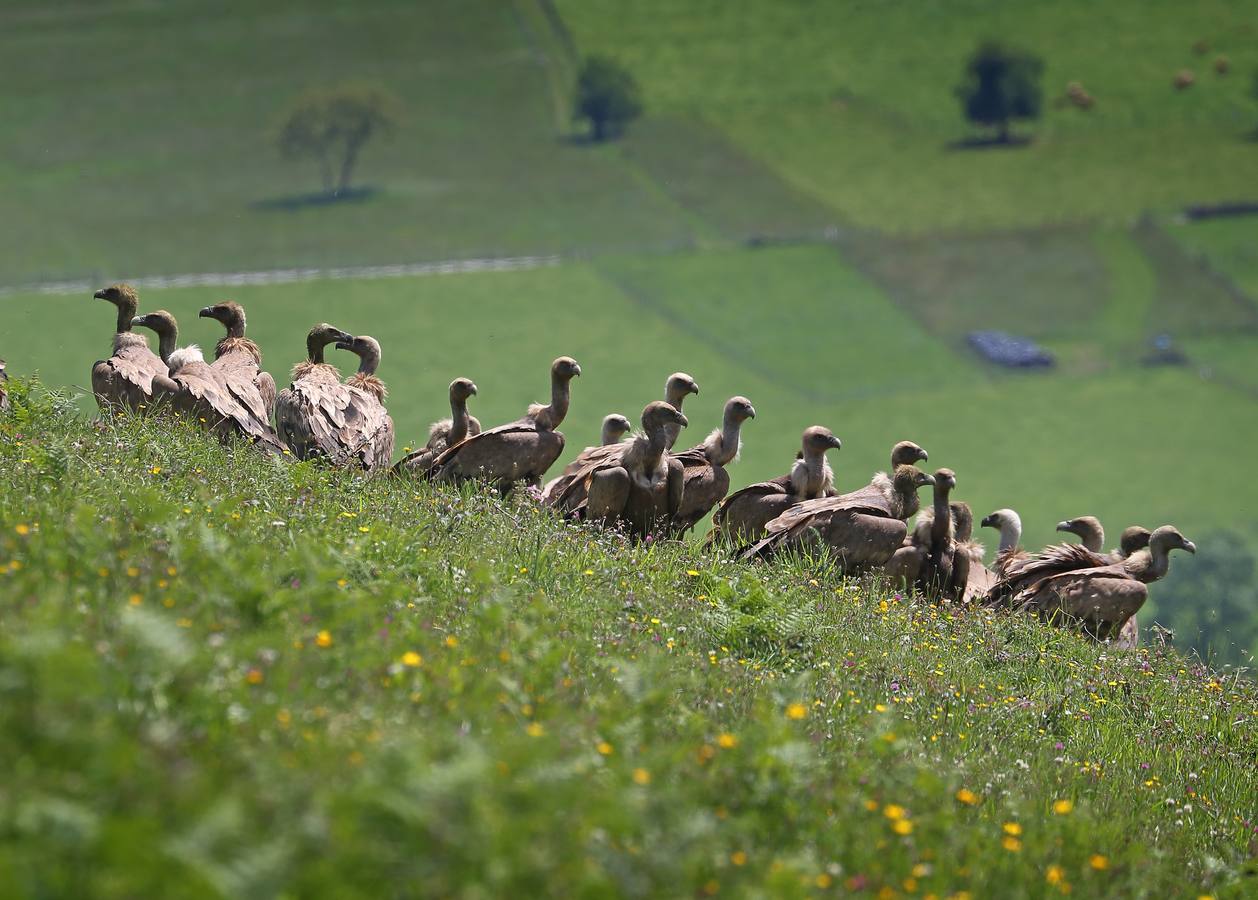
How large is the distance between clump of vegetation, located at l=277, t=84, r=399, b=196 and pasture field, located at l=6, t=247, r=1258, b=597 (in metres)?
36.3

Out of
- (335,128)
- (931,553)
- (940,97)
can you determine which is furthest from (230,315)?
(940,97)

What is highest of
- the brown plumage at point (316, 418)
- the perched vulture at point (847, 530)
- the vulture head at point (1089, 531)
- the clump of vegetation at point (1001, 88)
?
the clump of vegetation at point (1001, 88)

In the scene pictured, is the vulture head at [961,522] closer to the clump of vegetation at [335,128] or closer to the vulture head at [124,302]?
the vulture head at [124,302]

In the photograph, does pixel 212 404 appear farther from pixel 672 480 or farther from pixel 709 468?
pixel 709 468

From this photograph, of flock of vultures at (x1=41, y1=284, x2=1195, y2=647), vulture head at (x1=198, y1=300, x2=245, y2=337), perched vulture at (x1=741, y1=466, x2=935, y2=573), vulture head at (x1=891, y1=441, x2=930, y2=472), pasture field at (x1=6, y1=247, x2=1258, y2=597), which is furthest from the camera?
pasture field at (x1=6, y1=247, x2=1258, y2=597)

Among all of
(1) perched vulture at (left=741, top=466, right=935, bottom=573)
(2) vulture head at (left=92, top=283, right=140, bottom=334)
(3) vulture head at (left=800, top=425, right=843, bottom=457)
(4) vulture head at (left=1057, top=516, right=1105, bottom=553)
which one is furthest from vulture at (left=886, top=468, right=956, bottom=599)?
(2) vulture head at (left=92, top=283, right=140, bottom=334)

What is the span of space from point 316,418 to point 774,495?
15.0 ft

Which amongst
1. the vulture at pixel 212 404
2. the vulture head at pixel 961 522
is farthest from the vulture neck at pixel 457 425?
the vulture head at pixel 961 522

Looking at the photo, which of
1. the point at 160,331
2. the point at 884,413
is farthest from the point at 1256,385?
the point at 160,331

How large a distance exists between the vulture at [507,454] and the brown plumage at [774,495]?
1.80 metres

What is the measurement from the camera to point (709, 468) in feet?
50.3

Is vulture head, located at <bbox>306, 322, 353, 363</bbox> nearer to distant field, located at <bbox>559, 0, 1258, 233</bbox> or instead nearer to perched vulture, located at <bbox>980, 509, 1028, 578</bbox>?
perched vulture, located at <bbox>980, 509, 1028, 578</bbox>

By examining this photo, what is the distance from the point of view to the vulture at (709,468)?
1518 cm

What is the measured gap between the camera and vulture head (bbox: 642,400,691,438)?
45.4 feet
